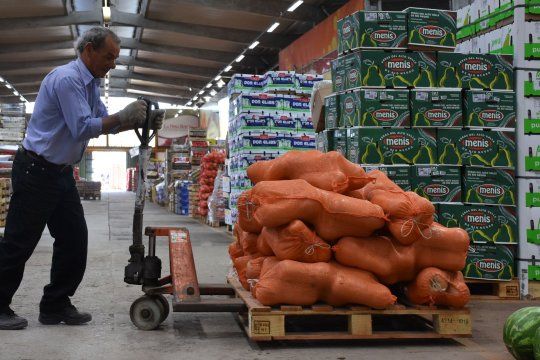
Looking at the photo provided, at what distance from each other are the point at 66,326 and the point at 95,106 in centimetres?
165

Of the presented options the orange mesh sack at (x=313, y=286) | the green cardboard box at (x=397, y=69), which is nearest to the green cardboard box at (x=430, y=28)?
the green cardboard box at (x=397, y=69)

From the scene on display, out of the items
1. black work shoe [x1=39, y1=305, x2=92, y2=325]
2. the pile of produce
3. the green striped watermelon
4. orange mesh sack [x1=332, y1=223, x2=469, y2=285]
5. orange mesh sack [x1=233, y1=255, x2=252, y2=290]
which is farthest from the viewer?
the pile of produce

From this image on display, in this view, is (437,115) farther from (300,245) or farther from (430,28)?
(300,245)

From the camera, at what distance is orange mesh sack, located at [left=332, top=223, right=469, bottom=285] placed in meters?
4.20

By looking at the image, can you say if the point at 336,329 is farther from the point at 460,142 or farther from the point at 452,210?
the point at 460,142

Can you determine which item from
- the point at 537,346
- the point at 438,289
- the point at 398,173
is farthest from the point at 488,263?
the point at 537,346

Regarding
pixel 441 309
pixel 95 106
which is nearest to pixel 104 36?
pixel 95 106

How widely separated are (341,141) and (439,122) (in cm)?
94

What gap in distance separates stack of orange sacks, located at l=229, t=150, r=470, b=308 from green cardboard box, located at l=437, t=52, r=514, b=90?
207cm

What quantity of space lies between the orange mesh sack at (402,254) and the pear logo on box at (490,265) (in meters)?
Result: 1.53

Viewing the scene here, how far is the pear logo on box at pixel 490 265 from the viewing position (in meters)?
5.84

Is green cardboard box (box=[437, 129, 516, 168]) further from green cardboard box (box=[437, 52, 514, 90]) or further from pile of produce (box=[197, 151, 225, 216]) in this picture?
pile of produce (box=[197, 151, 225, 216])

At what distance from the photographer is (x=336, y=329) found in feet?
15.2

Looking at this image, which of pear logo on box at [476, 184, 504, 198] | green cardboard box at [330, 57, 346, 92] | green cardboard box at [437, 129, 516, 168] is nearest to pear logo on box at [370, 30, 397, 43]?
green cardboard box at [330, 57, 346, 92]
